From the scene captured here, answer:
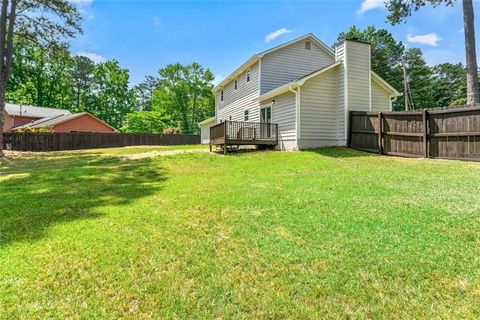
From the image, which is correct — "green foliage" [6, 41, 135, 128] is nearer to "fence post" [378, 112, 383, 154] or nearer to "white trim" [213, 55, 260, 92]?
"white trim" [213, 55, 260, 92]

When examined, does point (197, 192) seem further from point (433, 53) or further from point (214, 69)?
point (433, 53)

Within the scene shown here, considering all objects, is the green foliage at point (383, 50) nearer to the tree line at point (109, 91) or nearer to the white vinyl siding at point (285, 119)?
the tree line at point (109, 91)

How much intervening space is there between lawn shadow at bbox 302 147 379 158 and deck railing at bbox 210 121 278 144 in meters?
2.66

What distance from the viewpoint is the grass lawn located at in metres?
2.60

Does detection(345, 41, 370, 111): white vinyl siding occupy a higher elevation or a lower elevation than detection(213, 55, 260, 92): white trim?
lower

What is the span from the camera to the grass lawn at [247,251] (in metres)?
2.60

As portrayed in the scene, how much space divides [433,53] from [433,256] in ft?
158

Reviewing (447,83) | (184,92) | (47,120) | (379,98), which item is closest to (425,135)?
(379,98)

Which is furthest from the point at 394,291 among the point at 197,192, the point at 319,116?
the point at 319,116

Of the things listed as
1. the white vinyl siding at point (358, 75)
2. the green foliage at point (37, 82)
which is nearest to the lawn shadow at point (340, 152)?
the white vinyl siding at point (358, 75)

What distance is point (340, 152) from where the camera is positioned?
12.0m

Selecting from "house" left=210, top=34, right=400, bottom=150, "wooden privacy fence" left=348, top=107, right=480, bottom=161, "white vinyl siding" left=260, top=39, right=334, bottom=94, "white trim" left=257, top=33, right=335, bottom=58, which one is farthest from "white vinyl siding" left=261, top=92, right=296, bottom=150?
"white trim" left=257, top=33, right=335, bottom=58

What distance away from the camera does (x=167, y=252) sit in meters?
3.54

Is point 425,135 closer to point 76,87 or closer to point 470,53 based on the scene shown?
point 470,53
